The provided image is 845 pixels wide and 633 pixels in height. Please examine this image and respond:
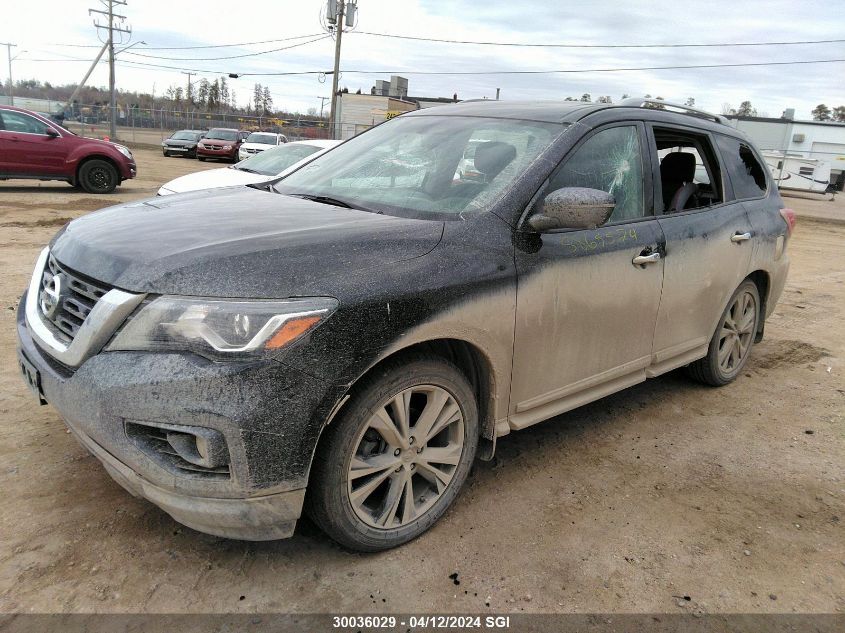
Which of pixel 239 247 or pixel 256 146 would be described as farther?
pixel 256 146

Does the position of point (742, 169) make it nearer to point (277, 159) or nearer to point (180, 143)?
point (277, 159)

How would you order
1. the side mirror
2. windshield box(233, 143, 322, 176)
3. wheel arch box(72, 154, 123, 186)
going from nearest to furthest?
1. the side mirror
2. windshield box(233, 143, 322, 176)
3. wheel arch box(72, 154, 123, 186)

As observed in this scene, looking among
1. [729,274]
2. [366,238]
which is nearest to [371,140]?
[366,238]

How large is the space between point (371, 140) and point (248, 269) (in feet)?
6.18

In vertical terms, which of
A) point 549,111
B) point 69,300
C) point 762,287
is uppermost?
point 549,111

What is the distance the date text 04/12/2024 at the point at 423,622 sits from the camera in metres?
2.28

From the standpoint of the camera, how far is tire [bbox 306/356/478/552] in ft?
7.75

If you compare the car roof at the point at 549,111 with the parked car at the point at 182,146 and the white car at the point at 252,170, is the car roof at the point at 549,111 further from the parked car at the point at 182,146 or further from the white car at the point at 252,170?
the parked car at the point at 182,146

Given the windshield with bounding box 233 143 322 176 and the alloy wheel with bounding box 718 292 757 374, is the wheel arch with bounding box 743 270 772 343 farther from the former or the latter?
the windshield with bounding box 233 143 322 176

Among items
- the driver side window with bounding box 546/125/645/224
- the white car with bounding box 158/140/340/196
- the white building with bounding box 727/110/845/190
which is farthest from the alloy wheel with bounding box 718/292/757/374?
the white building with bounding box 727/110/845/190

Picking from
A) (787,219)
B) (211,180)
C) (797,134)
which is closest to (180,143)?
(211,180)

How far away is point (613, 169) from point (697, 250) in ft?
2.78

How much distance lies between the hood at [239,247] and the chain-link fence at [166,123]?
4340 cm

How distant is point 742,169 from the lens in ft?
15.0
